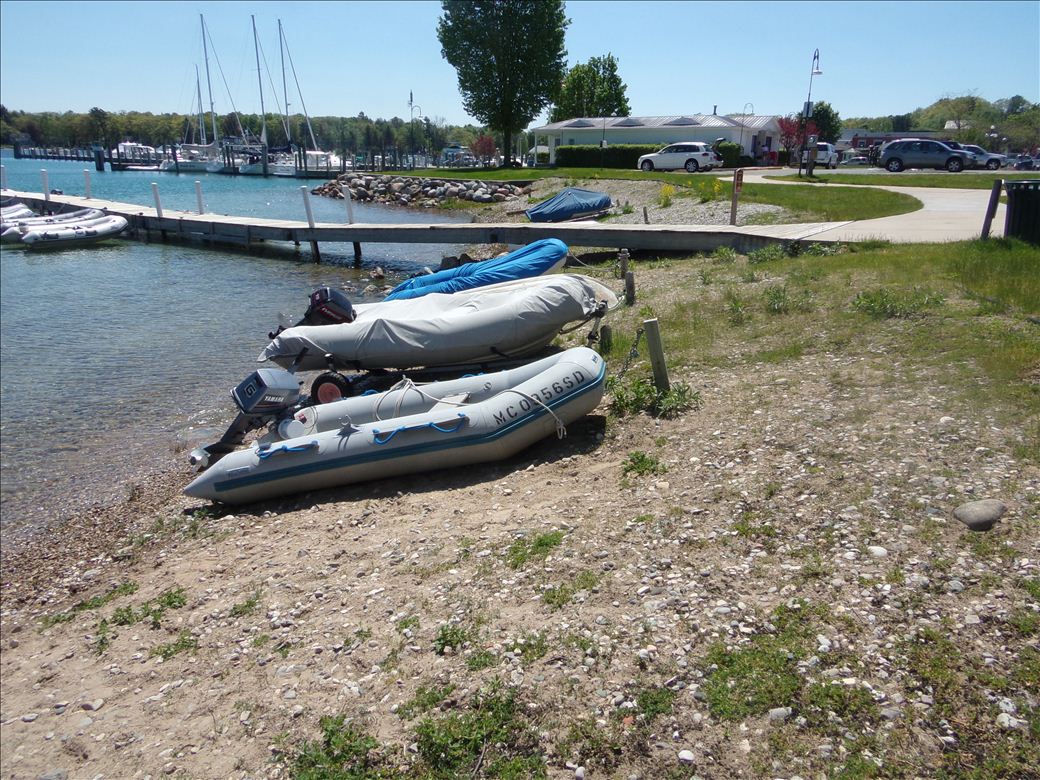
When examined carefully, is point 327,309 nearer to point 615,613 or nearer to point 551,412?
point 551,412

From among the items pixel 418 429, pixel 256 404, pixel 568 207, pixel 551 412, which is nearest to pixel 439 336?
pixel 256 404

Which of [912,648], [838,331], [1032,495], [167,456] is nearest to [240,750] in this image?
[912,648]

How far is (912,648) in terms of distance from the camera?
3775mm

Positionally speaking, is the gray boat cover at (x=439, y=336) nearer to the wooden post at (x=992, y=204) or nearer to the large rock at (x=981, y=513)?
the large rock at (x=981, y=513)

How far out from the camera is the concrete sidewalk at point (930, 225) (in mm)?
13773

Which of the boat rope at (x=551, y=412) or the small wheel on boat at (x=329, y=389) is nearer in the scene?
the boat rope at (x=551, y=412)

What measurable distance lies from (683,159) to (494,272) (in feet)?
102

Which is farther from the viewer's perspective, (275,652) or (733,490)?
(733,490)

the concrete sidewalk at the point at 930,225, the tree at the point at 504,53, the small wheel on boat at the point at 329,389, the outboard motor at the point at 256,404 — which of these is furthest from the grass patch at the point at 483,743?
the tree at the point at 504,53

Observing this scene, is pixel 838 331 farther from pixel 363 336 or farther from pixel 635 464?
pixel 363 336

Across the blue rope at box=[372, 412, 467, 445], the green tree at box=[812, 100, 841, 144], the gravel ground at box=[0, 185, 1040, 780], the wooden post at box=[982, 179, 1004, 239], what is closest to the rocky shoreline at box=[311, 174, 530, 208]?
the wooden post at box=[982, 179, 1004, 239]

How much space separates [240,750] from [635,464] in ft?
12.6

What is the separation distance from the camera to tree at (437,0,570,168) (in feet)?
189

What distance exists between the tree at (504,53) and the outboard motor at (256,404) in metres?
54.7
